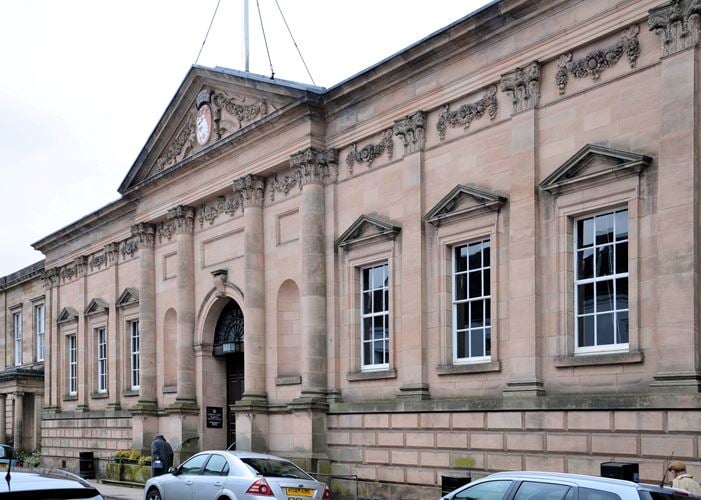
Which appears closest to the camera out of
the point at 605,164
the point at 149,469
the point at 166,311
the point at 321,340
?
the point at 605,164

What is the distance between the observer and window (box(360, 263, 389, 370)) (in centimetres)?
2150

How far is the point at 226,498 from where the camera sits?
16234mm

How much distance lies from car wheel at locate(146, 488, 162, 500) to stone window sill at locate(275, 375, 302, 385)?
5.57 meters

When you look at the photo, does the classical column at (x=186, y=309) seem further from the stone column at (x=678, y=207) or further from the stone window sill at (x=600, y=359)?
the stone column at (x=678, y=207)

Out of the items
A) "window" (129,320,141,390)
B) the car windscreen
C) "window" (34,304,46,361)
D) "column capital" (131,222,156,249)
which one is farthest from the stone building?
"window" (34,304,46,361)

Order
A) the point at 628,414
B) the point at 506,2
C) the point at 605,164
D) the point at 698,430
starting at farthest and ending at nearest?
1. the point at 506,2
2. the point at 605,164
3. the point at 628,414
4. the point at 698,430

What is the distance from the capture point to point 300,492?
15977 mm

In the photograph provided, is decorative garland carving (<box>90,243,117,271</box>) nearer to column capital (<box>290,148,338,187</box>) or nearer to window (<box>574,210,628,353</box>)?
column capital (<box>290,148,338,187</box>)

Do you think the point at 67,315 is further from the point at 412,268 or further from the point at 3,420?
the point at 412,268

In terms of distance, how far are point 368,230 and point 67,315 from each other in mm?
19614

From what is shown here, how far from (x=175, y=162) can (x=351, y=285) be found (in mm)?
9302

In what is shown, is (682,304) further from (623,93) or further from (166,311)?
(166,311)

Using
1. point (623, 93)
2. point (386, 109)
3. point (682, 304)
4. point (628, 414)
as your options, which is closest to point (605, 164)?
point (623, 93)

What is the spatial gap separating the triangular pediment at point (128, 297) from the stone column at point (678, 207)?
2093cm
